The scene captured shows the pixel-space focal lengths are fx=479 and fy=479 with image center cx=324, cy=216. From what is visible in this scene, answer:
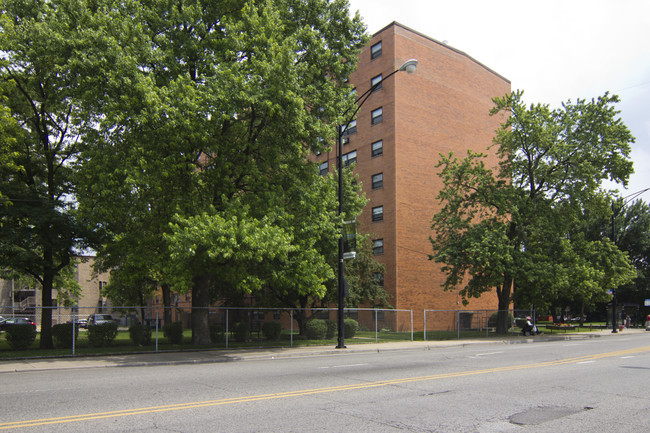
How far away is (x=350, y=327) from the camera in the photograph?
2623cm

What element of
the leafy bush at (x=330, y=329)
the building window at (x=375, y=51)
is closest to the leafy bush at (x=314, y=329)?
the leafy bush at (x=330, y=329)

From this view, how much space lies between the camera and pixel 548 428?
645 cm

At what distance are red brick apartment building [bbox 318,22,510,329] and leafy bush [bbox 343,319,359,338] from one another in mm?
9647

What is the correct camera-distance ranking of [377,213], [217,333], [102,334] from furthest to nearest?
[377,213]
[217,333]
[102,334]

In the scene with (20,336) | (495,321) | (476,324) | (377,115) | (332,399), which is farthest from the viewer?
(377,115)

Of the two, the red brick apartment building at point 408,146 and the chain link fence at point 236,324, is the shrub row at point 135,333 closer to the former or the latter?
the chain link fence at point 236,324

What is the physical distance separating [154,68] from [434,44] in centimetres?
2981

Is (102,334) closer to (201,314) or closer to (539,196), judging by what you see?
(201,314)

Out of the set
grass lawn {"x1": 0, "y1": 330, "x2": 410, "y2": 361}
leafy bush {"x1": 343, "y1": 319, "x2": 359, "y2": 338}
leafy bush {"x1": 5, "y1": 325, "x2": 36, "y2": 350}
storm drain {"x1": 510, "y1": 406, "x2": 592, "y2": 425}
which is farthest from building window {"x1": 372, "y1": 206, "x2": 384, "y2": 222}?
storm drain {"x1": 510, "y1": 406, "x2": 592, "y2": 425}

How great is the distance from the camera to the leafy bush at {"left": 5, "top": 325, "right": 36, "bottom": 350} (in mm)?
17703

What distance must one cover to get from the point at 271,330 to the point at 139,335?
6142 mm

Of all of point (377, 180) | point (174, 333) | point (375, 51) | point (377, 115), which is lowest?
point (174, 333)

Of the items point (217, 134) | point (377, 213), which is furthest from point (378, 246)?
point (217, 134)

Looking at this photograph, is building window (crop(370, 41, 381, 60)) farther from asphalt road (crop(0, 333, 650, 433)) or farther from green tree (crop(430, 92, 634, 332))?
asphalt road (crop(0, 333, 650, 433))
